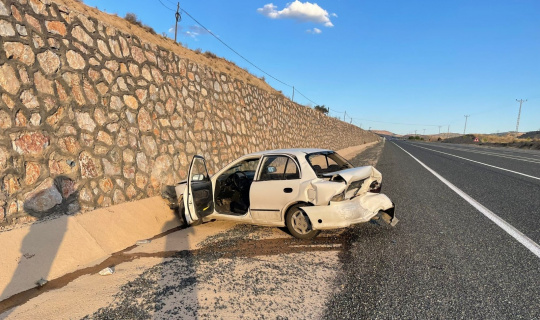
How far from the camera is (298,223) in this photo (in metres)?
4.82

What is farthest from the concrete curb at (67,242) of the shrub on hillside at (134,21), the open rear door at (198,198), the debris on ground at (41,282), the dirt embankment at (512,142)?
the dirt embankment at (512,142)

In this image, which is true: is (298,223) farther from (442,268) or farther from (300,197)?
(442,268)

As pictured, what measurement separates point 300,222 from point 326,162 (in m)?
1.40

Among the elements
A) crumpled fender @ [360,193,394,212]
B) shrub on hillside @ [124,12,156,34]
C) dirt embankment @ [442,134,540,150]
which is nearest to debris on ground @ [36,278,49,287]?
crumpled fender @ [360,193,394,212]

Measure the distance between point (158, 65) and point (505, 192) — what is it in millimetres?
9633

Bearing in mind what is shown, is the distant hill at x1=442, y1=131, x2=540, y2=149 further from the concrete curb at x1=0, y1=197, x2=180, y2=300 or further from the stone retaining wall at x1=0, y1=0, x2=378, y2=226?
the concrete curb at x1=0, y1=197, x2=180, y2=300

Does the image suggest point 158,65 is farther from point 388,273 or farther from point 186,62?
point 388,273

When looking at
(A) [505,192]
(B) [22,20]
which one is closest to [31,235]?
(B) [22,20]

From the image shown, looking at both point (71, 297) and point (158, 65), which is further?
point (158, 65)

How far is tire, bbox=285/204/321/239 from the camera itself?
4730 mm

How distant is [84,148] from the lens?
5211 millimetres

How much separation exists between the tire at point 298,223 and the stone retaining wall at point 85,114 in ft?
10.7

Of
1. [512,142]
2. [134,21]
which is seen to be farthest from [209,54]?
[512,142]

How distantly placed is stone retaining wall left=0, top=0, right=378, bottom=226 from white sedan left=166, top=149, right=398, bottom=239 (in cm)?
140
